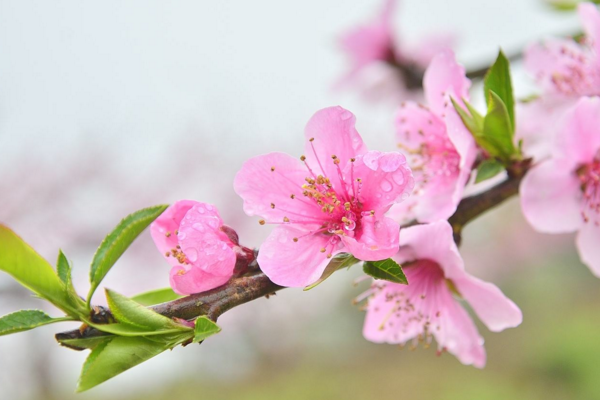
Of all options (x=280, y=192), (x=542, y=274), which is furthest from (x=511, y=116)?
(x=542, y=274)

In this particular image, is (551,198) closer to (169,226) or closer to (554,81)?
(554,81)

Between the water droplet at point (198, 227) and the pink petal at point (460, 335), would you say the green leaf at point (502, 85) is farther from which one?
the water droplet at point (198, 227)

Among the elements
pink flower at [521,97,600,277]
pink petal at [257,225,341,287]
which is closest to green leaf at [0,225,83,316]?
pink petal at [257,225,341,287]

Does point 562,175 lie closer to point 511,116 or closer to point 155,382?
point 511,116

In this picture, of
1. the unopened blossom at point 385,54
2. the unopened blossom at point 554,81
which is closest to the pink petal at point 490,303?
the unopened blossom at point 554,81

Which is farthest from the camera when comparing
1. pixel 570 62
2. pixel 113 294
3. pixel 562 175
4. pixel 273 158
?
pixel 570 62

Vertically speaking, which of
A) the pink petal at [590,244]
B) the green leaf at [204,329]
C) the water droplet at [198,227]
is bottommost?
the pink petal at [590,244]
